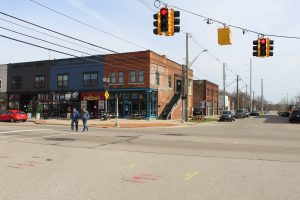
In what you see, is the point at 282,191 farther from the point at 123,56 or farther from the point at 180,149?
the point at 123,56

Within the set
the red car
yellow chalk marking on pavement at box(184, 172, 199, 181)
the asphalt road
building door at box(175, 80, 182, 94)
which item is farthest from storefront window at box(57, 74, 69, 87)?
yellow chalk marking on pavement at box(184, 172, 199, 181)

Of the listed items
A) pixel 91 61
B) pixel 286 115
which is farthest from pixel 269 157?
pixel 286 115

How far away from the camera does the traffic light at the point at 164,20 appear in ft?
58.7

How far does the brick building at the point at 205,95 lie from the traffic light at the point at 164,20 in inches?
2135

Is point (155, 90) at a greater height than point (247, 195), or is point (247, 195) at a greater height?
point (155, 90)

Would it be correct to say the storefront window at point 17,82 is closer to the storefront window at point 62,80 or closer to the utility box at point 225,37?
the storefront window at point 62,80

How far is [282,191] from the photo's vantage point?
755cm

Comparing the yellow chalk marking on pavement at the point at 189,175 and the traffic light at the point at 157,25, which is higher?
the traffic light at the point at 157,25

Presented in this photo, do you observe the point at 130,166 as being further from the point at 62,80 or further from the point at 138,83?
the point at 62,80

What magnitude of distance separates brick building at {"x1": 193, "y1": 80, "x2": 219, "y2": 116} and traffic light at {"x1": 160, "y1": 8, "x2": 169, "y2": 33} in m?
54.2

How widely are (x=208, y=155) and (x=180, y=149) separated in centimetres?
204

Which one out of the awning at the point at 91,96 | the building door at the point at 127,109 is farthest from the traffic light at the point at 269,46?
the awning at the point at 91,96

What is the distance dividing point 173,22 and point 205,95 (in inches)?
2156

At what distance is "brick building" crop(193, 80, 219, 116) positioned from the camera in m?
72.2
